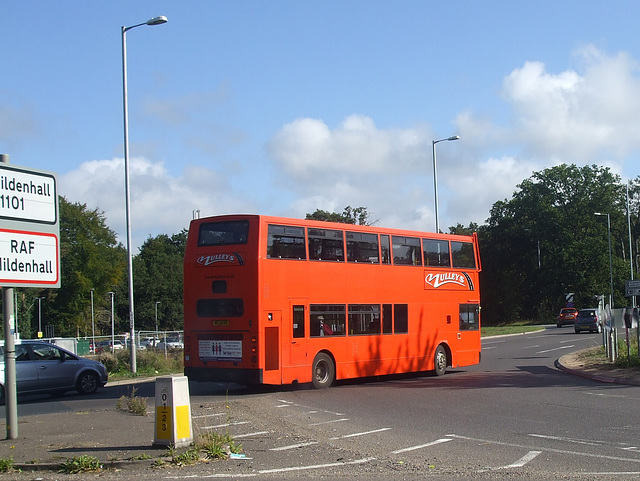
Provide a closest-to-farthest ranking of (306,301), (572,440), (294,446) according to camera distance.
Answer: (294,446) < (572,440) < (306,301)

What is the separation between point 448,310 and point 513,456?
1418 cm

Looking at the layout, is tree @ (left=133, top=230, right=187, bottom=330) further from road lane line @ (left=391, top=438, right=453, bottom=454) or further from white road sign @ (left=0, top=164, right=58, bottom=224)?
road lane line @ (left=391, top=438, right=453, bottom=454)

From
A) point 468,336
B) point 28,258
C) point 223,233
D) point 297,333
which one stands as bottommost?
point 468,336

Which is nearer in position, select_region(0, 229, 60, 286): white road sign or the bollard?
the bollard

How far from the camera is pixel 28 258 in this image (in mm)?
11062

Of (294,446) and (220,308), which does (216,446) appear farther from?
(220,308)

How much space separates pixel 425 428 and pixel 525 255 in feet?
257

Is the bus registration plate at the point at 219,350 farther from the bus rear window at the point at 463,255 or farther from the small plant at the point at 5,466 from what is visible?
the small plant at the point at 5,466

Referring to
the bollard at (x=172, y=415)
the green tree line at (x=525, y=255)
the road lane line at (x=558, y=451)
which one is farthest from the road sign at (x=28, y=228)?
the green tree line at (x=525, y=255)

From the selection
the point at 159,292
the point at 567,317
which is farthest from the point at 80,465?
the point at 159,292

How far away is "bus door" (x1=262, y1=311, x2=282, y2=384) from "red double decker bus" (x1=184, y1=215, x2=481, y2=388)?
0.08 feet

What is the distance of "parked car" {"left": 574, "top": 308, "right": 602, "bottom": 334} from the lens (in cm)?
5091

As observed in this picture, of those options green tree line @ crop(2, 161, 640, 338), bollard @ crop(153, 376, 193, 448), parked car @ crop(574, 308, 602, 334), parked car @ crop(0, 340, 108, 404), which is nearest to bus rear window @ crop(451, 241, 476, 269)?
parked car @ crop(0, 340, 108, 404)

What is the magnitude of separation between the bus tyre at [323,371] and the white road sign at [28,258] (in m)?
9.06
